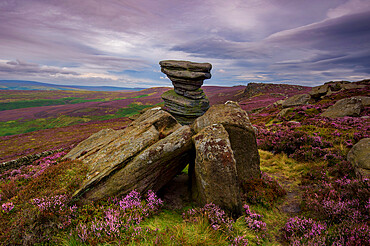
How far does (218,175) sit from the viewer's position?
7.18 metres

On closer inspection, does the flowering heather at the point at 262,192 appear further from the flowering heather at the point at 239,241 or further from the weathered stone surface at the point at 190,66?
the weathered stone surface at the point at 190,66

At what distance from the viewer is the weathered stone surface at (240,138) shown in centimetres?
964

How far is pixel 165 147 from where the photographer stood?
8.27 m

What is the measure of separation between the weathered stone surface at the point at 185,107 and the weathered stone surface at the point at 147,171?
19362 millimetres

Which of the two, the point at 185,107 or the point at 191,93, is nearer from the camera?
the point at 185,107

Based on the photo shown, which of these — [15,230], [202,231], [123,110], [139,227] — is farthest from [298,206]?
[123,110]

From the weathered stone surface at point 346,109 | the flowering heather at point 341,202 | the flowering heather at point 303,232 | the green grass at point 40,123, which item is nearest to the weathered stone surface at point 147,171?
the flowering heather at point 303,232

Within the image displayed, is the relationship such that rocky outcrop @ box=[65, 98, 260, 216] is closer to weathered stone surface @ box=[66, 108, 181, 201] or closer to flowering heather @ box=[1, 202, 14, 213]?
weathered stone surface @ box=[66, 108, 181, 201]

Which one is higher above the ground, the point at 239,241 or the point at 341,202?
the point at 341,202

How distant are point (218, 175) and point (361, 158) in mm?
8400

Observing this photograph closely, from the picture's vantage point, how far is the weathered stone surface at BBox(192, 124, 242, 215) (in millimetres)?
7074

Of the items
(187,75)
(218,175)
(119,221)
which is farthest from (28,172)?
(187,75)

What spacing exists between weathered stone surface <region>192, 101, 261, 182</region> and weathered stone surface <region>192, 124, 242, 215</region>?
6.40ft

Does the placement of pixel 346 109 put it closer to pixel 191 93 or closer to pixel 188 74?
pixel 191 93
